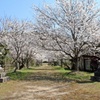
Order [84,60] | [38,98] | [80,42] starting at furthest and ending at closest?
[84,60]
[80,42]
[38,98]

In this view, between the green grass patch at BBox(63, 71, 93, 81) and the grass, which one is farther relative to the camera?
the grass

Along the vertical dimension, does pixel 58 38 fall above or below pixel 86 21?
below

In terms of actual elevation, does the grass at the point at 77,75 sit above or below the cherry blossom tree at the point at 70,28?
below

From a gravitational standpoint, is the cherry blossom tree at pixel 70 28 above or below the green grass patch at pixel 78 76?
above

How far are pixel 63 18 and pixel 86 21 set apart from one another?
232 cm

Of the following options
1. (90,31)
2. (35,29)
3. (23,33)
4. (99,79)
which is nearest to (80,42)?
(90,31)

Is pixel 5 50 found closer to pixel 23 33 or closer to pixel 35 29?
pixel 23 33

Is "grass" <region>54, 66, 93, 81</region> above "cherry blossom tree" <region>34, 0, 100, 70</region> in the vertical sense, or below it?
below

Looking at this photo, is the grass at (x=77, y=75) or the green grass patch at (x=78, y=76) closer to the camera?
the green grass patch at (x=78, y=76)

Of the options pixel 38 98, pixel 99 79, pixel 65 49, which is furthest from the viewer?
pixel 65 49

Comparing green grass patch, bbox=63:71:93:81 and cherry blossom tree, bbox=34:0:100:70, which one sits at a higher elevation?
cherry blossom tree, bbox=34:0:100:70

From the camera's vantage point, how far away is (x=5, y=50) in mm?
35000

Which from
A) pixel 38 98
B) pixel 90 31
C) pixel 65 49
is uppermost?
pixel 90 31

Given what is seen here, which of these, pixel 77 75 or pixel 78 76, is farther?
pixel 77 75
